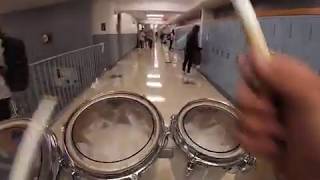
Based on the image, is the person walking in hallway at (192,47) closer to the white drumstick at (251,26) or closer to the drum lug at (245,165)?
the drum lug at (245,165)

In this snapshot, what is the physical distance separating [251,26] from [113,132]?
0.94 metres

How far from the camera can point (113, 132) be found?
1232mm

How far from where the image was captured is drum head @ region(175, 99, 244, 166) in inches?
46.1

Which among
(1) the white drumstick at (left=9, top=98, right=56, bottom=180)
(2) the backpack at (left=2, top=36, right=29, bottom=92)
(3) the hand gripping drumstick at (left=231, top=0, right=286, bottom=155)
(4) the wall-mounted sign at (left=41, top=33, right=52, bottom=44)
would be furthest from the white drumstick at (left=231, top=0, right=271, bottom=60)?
(4) the wall-mounted sign at (left=41, top=33, right=52, bottom=44)

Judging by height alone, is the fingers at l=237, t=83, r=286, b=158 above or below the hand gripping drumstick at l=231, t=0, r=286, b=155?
below

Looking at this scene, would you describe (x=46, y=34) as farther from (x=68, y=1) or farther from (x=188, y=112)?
(x=188, y=112)

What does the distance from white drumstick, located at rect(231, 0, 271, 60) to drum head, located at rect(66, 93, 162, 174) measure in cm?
80

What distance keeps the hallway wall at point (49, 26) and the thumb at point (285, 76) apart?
2.51m

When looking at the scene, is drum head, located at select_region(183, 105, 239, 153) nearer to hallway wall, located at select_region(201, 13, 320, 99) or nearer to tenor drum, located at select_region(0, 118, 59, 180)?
hallway wall, located at select_region(201, 13, 320, 99)

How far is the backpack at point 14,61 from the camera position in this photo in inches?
81.9

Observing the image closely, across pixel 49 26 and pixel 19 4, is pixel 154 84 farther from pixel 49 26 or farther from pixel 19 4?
pixel 19 4

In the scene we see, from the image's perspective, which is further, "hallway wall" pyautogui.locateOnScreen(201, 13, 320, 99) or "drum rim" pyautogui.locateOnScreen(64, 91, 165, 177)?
"hallway wall" pyautogui.locateOnScreen(201, 13, 320, 99)

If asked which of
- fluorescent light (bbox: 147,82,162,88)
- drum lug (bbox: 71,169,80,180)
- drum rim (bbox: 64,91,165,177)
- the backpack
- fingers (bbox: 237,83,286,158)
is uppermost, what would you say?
fingers (bbox: 237,83,286,158)

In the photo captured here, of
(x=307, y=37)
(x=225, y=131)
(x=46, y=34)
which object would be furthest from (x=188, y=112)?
(x=46, y=34)
